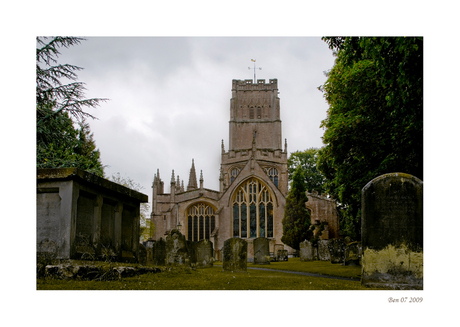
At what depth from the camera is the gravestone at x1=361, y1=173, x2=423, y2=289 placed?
8.16m

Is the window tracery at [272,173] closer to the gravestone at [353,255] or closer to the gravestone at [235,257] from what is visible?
the gravestone at [353,255]

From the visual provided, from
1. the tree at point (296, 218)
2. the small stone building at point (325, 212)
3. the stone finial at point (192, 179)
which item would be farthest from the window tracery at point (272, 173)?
the tree at point (296, 218)

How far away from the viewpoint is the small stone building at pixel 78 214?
780 cm

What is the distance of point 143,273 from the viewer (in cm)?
834

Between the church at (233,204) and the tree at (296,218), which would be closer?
the tree at (296,218)

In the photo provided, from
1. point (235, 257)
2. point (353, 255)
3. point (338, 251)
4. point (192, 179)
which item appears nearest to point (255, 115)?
point (192, 179)

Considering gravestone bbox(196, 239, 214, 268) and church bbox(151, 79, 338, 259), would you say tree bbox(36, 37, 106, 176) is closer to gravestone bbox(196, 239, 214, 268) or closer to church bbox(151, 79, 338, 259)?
gravestone bbox(196, 239, 214, 268)

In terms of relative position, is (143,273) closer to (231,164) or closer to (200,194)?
(200,194)

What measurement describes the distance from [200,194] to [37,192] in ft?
112

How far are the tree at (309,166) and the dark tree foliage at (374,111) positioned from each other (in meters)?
32.1

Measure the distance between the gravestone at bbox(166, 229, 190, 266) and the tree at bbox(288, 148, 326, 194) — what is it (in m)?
38.8

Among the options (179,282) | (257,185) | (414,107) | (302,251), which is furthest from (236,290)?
(257,185)
